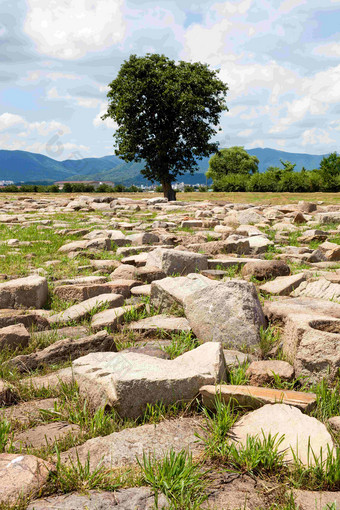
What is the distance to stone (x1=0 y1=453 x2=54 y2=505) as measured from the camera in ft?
4.86

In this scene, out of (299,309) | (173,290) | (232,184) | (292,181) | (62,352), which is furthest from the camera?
(232,184)

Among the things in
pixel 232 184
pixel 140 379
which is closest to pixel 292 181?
pixel 232 184

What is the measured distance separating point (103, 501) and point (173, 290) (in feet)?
7.19

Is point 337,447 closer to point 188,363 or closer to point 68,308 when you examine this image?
point 188,363

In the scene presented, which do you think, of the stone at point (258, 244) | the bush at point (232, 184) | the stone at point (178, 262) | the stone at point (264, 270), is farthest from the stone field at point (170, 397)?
the bush at point (232, 184)

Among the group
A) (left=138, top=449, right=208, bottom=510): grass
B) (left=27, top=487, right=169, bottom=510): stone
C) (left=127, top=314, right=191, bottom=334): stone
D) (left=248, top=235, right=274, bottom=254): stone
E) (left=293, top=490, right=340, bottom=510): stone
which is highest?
(left=248, top=235, right=274, bottom=254): stone

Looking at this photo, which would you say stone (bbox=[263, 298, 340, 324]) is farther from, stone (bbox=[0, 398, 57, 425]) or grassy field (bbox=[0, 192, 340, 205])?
grassy field (bbox=[0, 192, 340, 205])

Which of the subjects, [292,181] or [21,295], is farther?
[292,181]

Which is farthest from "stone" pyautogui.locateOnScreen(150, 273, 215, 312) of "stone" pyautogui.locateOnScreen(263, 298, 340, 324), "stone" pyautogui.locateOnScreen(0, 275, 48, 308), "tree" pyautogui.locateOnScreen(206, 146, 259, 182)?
"tree" pyautogui.locateOnScreen(206, 146, 259, 182)

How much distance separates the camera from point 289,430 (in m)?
1.85

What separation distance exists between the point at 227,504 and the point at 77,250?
219 inches

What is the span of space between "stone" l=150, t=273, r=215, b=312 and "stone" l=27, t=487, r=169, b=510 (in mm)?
1988

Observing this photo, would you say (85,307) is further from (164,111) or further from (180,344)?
(164,111)

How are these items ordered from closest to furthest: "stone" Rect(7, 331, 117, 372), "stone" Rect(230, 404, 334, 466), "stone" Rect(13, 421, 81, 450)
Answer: "stone" Rect(230, 404, 334, 466), "stone" Rect(13, 421, 81, 450), "stone" Rect(7, 331, 117, 372)
